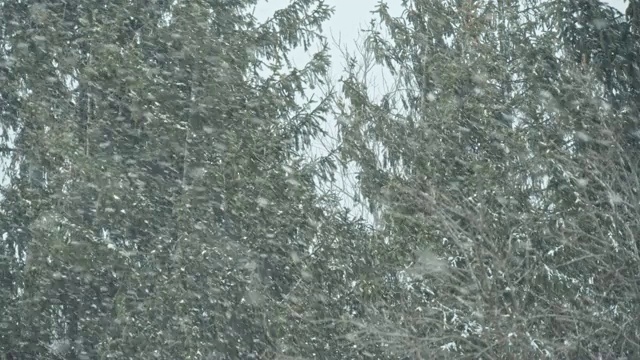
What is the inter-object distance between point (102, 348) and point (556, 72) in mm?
7716

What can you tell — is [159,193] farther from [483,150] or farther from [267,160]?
[483,150]

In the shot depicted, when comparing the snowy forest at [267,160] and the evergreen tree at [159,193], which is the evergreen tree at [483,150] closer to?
the snowy forest at [267,160]

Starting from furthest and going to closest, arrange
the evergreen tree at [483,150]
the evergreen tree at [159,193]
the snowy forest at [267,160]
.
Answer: the evergreen tree at [159,193] → the snowy forest at [267,160] → the evergreen tree at [483,150]

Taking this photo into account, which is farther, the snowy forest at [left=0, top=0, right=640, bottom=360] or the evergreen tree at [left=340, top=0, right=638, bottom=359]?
the snowy forest at [left=0, top=0, right=640, bottom=360]

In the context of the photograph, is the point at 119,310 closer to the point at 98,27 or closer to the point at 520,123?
the point at 98,27

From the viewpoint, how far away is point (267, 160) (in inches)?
712

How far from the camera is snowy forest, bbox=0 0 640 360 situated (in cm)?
1612

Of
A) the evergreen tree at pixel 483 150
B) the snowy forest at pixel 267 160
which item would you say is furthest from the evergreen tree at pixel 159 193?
the evergreen tree at pixel 483 150

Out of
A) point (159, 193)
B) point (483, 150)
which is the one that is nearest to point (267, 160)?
point (159, 193)

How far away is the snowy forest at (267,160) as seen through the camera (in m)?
16.1

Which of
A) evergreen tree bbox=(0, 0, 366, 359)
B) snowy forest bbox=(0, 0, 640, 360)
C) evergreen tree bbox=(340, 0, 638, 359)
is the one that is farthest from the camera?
evergreen tree bbox=(0, 0, 366, 359)

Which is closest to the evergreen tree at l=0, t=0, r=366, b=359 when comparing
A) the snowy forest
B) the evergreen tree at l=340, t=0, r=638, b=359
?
the snowy forest

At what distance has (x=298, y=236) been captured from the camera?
18.2 meters

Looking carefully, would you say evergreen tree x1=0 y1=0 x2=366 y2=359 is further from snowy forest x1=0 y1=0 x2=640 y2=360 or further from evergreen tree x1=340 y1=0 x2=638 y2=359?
evergreen tree x1=340 y1=0 x2=638 y2=359
